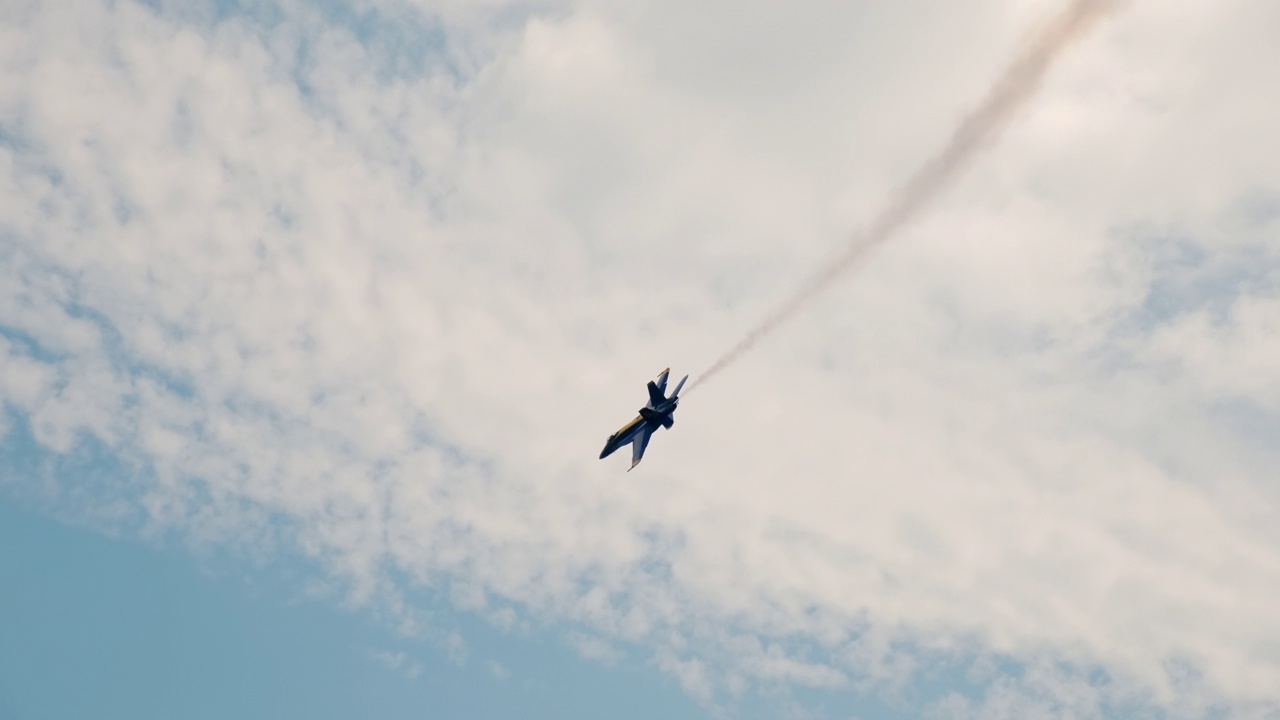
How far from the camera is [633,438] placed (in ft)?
351

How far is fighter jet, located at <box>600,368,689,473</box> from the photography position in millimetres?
104062

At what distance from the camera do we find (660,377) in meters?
106

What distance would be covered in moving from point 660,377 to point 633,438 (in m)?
6.18

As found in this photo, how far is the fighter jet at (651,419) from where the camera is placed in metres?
104

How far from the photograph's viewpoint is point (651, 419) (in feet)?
344
